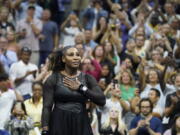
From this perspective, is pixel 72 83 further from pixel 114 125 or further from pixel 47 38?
pixel 47 38

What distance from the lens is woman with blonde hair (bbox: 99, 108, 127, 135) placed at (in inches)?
440

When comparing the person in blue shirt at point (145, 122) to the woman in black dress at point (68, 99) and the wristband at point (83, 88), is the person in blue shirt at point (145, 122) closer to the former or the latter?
the woman in black dress at point (68, 99)

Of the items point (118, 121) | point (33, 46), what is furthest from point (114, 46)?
point (118, 121)

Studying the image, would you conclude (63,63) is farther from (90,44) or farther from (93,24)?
(93,24)

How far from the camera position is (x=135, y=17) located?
1756 centimetres

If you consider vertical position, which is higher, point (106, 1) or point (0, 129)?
point (106, 1)

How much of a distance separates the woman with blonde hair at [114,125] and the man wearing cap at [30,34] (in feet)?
17.7

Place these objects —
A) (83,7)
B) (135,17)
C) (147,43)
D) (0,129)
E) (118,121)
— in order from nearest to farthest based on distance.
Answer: (0,129) → (118,121) → (147,43) → (135,17) → (83,7)

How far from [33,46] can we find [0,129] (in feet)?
19.9

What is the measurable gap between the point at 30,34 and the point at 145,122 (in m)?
6.10

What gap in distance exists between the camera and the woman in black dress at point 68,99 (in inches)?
306

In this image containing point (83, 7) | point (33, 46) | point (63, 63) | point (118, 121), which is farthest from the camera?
point (83, 7)

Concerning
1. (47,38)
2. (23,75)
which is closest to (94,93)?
(23,75)

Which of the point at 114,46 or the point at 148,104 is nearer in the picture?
the point at 148,104
